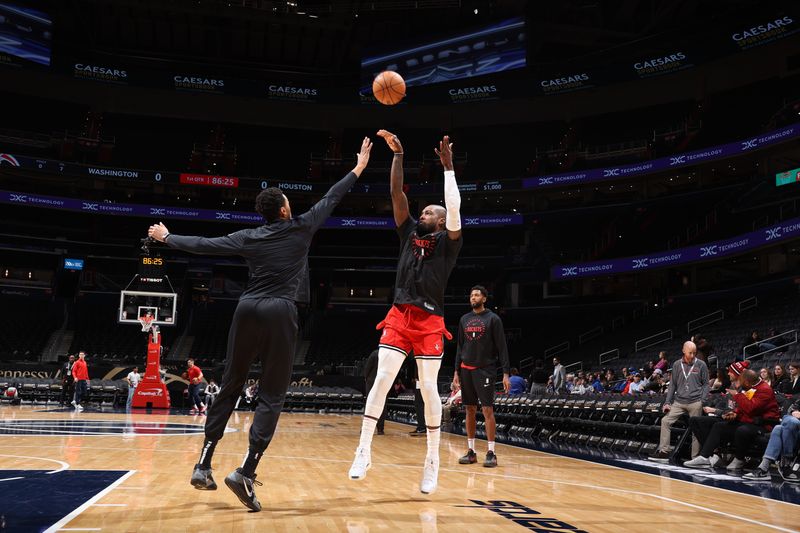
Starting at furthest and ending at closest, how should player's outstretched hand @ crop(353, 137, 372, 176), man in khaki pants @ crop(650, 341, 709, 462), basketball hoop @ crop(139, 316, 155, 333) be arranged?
basketball hoop @ crop(139, 316, 155, 333), man in khaki pants @ crop(650, 341, 709, 462), player's outstretched hand @ crop(353, 137, 372, 176)

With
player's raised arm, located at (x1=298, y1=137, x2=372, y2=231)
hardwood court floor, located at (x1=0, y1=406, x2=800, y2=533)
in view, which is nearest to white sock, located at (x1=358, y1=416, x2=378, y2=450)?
hardwood court floor, located at (x1=0, y1=406, x2=800, y2=533)

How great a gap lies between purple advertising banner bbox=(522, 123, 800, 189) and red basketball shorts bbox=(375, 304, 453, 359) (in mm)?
26217

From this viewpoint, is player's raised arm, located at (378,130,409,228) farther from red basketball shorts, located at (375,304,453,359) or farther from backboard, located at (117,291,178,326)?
backboard, located at (117,291,178,326)

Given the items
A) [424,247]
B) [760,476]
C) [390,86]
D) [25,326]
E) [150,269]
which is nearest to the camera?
[424,247]

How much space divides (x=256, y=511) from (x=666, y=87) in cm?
3567

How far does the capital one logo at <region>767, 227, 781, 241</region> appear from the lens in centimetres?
2559

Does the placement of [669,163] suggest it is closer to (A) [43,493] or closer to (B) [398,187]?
(B) [398,187]

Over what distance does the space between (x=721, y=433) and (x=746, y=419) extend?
13.6 inches

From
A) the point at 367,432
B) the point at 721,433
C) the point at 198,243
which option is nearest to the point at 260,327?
the point at 198,243

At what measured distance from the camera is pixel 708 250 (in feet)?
96.2

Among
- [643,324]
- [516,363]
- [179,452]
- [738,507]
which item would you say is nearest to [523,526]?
[738,507]

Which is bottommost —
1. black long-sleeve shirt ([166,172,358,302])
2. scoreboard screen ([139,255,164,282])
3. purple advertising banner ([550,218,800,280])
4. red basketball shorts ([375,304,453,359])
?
red basketball shorts ([375,304,453,359])

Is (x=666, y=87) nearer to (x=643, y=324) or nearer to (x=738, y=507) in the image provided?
(x=643, y=324)

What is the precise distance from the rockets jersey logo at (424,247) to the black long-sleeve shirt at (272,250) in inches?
35.1
